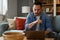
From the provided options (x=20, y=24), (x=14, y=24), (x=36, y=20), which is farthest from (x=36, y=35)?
(x=14, y=24)

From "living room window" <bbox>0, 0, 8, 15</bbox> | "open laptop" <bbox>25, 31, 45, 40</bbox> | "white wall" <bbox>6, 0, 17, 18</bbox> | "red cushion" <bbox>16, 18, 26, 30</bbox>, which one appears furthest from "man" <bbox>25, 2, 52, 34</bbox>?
"white wall" <bbox>6, 0, 17, 18</bbox>

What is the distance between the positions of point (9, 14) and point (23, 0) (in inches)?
27.7

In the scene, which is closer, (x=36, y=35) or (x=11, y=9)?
(x=36, y=35)

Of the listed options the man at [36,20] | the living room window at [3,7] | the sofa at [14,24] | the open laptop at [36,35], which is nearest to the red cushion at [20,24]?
the sofa at [14,24]

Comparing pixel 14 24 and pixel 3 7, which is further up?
pixel 3 7

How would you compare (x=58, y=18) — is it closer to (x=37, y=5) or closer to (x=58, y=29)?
(x=58, y=29)

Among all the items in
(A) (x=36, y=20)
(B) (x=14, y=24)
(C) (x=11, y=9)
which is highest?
(C) (x=11, y=9)

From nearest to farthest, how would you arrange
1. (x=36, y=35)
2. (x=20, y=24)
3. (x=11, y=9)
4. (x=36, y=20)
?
1. (x=36, y=35)
2. (x=36, y=20)
3. (x=20, y=24)
4. (x=11, y=9)

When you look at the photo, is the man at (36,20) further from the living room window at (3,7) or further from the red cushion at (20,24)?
the living room window at (3,7)

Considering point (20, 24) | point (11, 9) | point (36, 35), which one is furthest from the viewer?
point (11, 9)

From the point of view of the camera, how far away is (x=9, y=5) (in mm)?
5180

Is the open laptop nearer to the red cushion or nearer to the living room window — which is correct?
the red cushion

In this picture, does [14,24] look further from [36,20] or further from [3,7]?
[36,20]

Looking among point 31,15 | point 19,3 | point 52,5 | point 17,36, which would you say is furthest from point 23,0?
point 17,36
